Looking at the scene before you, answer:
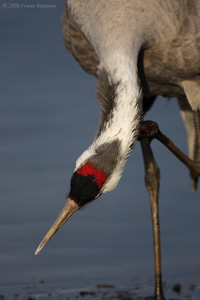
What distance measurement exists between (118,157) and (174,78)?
2241mm

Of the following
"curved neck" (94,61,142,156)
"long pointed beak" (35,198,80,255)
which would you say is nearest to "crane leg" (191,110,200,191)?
"curved neck" (94,61,142,156)

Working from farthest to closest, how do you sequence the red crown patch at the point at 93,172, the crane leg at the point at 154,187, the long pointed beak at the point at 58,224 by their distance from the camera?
1. the crane leg at the point at 154,187
2. the long pointed beak at the point at 58,224
3. the red crown patch at the point at 93,172

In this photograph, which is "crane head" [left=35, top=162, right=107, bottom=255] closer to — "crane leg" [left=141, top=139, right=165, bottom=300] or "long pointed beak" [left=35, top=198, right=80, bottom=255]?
"long pointed beak" [left=35, top=198, right=80, bottom=255]

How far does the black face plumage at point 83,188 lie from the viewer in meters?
5.24

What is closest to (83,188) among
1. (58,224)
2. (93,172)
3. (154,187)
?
(93,172)

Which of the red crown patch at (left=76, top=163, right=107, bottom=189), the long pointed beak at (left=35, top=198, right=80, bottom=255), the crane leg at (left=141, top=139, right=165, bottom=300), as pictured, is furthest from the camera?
the crane leg at (left=141, top=139, right=165, bottom=300)

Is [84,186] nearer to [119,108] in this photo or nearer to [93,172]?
[93,172]

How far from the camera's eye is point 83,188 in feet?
17.4

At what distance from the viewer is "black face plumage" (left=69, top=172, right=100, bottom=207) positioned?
5.24 meters

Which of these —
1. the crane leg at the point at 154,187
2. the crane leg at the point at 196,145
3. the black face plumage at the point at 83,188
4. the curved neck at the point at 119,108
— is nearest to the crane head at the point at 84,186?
the black face plumage at the point at 83,188

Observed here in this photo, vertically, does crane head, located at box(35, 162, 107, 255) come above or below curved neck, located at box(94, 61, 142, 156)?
below

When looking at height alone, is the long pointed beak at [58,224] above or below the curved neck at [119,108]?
below

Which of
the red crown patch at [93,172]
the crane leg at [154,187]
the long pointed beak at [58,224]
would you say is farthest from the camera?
the crane leg at [154,187]

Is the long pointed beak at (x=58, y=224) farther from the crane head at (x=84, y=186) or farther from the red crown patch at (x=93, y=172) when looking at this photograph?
the red crown patch at (x=93, y=172)
